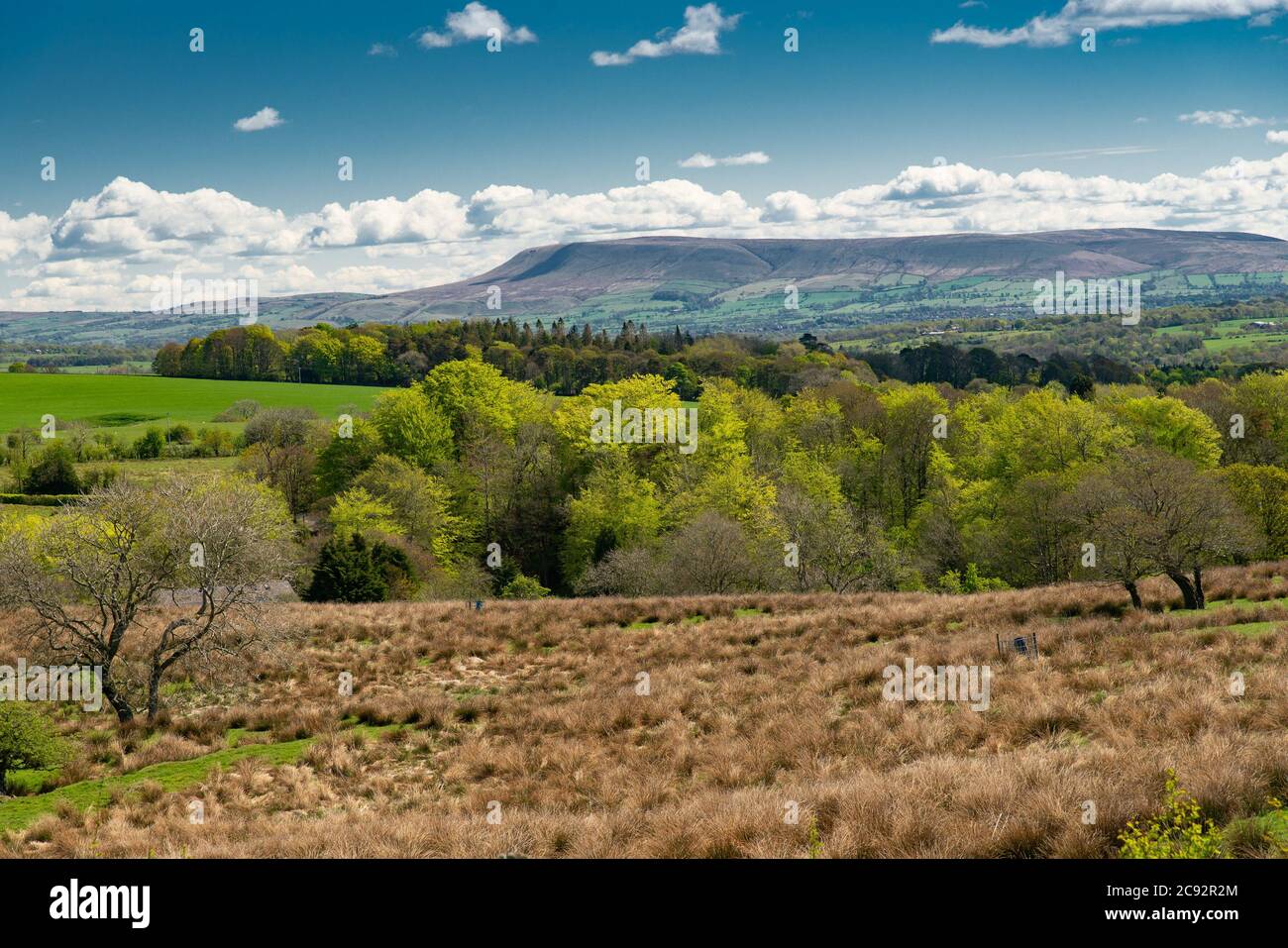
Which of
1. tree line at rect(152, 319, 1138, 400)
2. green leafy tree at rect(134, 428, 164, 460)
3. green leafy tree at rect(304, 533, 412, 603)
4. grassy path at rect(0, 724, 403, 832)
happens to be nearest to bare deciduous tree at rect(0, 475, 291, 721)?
grassy path at rect(0, 724, 403, 832)

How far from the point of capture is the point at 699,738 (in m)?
16.2

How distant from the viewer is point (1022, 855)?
7555 millimetres

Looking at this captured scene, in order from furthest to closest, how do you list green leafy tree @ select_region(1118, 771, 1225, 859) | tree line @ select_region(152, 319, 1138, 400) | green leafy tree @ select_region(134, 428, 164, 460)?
tree line @ select_region(152, 319, 1138, 400)
green leafy tree @ select_region(134, 428, 164, 460)
green leafy tree @ select_region(1118, 771, 1225, 859)

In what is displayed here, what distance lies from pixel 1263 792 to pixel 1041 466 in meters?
51.3

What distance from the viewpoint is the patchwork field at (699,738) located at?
8523 mm

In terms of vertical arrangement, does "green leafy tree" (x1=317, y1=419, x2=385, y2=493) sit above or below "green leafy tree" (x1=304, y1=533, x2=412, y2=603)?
above

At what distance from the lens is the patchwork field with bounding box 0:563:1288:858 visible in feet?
28.0

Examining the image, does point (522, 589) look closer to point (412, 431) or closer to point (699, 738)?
point (412, 431)

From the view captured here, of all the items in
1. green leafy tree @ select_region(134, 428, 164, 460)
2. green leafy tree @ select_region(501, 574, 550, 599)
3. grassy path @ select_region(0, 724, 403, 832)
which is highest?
green leafy tree @ select_region(134, 428, 164, 460)

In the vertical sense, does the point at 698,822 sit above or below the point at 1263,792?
below

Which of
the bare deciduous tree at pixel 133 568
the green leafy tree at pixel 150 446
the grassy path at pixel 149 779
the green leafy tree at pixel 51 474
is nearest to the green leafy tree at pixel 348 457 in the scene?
the green leafy tree at pixel 51 474

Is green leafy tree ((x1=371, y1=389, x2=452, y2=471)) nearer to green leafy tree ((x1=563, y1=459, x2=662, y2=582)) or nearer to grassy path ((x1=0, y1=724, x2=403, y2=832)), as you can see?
green leafy tree ((x1=563, y1=459, x2=662, y2=582))
